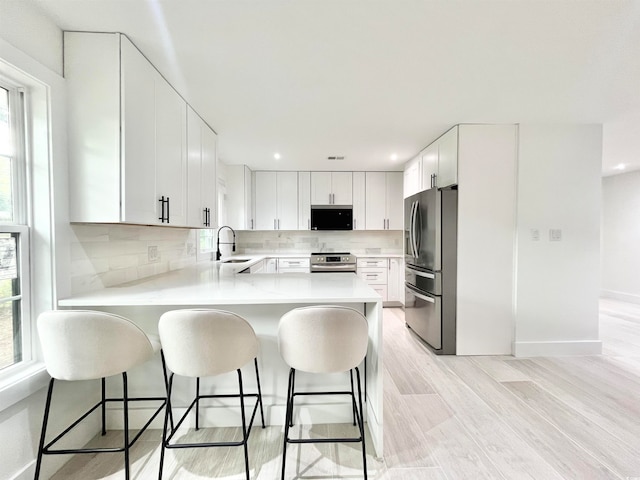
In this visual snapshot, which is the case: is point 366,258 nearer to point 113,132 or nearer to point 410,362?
point 410,362

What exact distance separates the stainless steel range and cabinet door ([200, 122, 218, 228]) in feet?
6.47

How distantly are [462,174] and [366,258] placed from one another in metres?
2.17

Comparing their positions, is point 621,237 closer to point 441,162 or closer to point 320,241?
point 441,162

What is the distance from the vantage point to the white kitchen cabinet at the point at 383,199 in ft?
16.1

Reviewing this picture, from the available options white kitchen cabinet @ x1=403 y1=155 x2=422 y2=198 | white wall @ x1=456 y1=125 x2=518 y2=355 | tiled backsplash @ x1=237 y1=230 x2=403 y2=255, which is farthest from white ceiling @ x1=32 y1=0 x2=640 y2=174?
tiled backsplash @ x1=237 y1=230 x2=403 y2=255

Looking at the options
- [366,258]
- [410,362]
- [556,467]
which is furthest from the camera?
[366,258]

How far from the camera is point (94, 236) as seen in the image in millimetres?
1747

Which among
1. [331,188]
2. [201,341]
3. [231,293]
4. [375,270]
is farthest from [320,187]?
[201,341]

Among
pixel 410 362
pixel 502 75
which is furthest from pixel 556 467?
pixel 502 75

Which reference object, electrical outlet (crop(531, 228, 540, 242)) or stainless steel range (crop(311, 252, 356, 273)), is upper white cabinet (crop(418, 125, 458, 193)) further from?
stainless steel range (crop(311, 252, 356, 273))

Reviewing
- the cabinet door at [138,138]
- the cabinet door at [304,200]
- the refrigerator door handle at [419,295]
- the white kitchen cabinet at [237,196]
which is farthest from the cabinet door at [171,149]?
the cabinet door at [304,200]

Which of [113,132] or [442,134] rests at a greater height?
[442,134]

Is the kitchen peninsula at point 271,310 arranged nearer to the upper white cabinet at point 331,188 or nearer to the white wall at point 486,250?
the white wall at point 486,250

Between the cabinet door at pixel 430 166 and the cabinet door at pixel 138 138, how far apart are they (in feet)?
9.45
